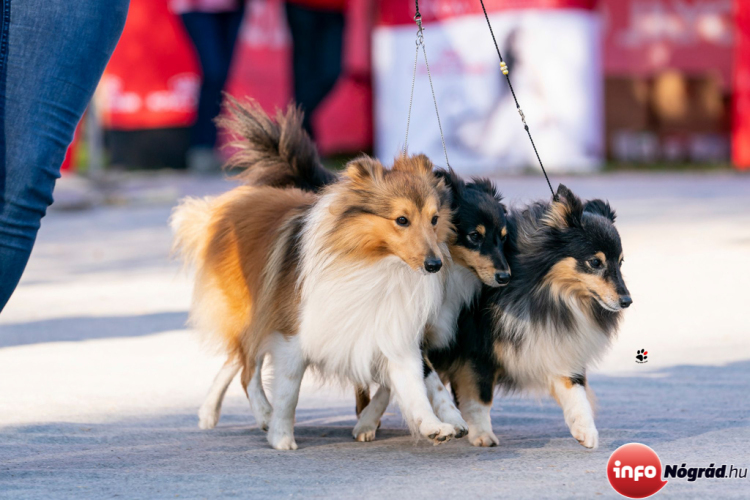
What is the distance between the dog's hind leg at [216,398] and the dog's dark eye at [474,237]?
1330 mm

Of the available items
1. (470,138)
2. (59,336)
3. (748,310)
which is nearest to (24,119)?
(59,336)

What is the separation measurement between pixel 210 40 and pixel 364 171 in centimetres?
1263

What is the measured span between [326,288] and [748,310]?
12.4 feet

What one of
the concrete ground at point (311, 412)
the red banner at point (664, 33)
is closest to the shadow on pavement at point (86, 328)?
the concrete ground at point (311, 412)

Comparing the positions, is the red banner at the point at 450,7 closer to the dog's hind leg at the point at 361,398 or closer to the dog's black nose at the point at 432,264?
the dog's hind leg at the point at 361,398

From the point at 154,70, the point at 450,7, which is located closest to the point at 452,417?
the point at 450,7

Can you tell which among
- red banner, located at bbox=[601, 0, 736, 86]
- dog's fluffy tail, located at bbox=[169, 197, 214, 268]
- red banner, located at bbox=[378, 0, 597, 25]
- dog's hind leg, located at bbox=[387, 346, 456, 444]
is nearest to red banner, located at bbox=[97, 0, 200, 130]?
red banner, located at bbox=[378, 0, 597, 25]

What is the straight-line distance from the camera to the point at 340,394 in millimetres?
5090

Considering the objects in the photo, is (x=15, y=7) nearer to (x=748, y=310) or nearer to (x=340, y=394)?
(x=340, y=394)

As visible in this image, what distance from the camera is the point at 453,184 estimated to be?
13.5 ft

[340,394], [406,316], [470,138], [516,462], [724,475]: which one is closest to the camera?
[724,475]

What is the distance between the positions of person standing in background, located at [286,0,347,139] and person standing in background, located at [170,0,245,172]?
4.43ft

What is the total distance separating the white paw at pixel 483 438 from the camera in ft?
12.7

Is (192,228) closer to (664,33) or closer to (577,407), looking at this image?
(577,407)
